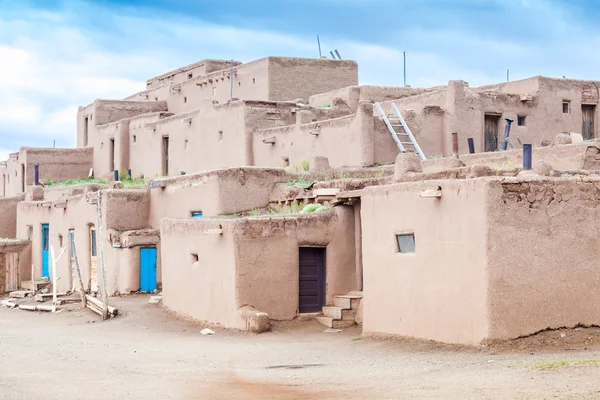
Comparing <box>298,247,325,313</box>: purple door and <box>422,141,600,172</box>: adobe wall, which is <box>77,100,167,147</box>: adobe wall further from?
<box>298,247,325,313</box>: purple door

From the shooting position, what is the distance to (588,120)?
28.7 m

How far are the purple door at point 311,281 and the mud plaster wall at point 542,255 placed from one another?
613 cm

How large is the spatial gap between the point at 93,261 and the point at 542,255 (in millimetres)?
16028

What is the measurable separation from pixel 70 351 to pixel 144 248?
28.8 feet

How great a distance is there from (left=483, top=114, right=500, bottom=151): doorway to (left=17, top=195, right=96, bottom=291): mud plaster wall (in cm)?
1090

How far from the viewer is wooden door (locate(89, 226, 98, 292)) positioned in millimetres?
26531

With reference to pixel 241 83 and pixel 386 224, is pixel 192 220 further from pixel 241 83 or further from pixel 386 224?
pixel 241 83

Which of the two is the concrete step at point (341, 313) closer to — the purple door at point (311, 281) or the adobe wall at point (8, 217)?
the purple door at point (311, 281)

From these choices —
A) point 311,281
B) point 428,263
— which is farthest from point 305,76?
point 428,263

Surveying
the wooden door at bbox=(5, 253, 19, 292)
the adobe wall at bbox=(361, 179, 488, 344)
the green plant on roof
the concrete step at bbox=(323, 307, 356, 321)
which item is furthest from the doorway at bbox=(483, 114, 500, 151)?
the wooden door at bbox=(5, 253, 19, 292)

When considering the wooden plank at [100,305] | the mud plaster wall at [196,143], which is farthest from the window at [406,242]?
the mud plaster wall at [196,143]

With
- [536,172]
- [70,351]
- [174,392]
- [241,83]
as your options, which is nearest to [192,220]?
[70,351]

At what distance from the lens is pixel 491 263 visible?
520 inches

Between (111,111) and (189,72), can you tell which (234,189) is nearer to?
(111,111)
